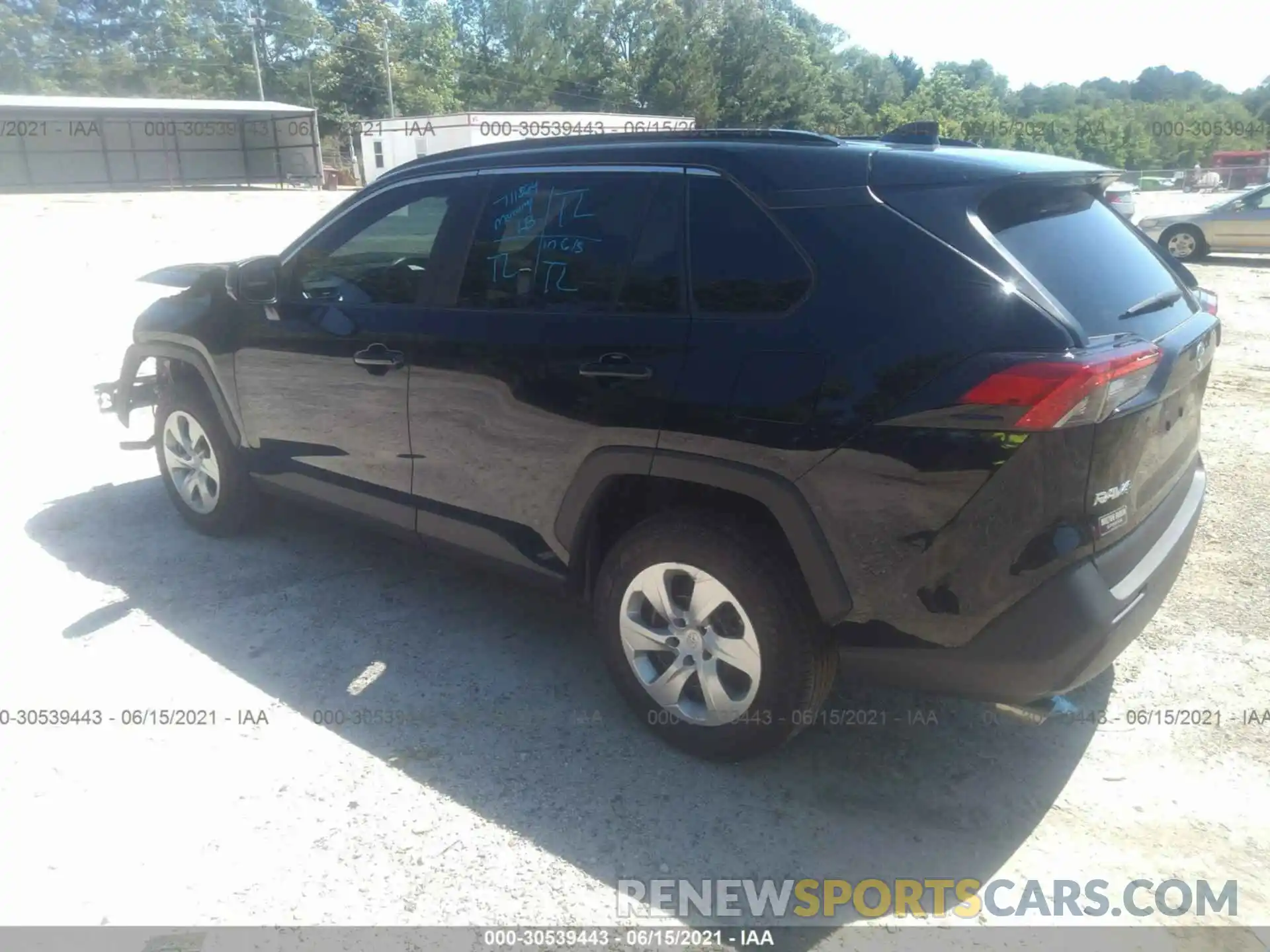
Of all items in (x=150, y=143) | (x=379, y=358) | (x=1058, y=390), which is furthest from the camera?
(x=150, y=143)

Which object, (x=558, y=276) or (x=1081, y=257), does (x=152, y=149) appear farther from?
(x=1081, y=257)

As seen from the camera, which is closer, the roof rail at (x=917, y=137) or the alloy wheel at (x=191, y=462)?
the roof rail at (x=917, y=137)

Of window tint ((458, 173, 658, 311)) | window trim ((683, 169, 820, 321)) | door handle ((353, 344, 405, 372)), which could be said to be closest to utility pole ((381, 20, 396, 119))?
door handle ((353, 344, 405, 372))

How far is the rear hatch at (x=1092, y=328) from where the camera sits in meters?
2.36

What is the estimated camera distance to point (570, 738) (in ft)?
10.9

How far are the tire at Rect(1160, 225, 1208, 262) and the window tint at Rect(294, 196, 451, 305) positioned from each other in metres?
17.0

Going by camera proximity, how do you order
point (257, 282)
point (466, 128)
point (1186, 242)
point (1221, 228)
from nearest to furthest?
point (257, 282)
point (1221, 228)
point (1186, 242)
point (466, 128)

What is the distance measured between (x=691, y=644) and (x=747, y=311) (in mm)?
1075

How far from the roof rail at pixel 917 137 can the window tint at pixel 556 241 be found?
830 millimetres

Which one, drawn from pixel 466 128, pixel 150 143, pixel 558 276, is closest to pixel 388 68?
pixel 150 143

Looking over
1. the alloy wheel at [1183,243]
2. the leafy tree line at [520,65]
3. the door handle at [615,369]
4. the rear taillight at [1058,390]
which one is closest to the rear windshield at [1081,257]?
the rear taillight at [1058,390]

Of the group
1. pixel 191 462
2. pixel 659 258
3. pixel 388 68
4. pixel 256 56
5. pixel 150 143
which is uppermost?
pixel 256 56

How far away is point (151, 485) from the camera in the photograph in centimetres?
581

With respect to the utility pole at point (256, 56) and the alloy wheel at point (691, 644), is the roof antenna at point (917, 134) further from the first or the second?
the utility pole at point (256, 56)
